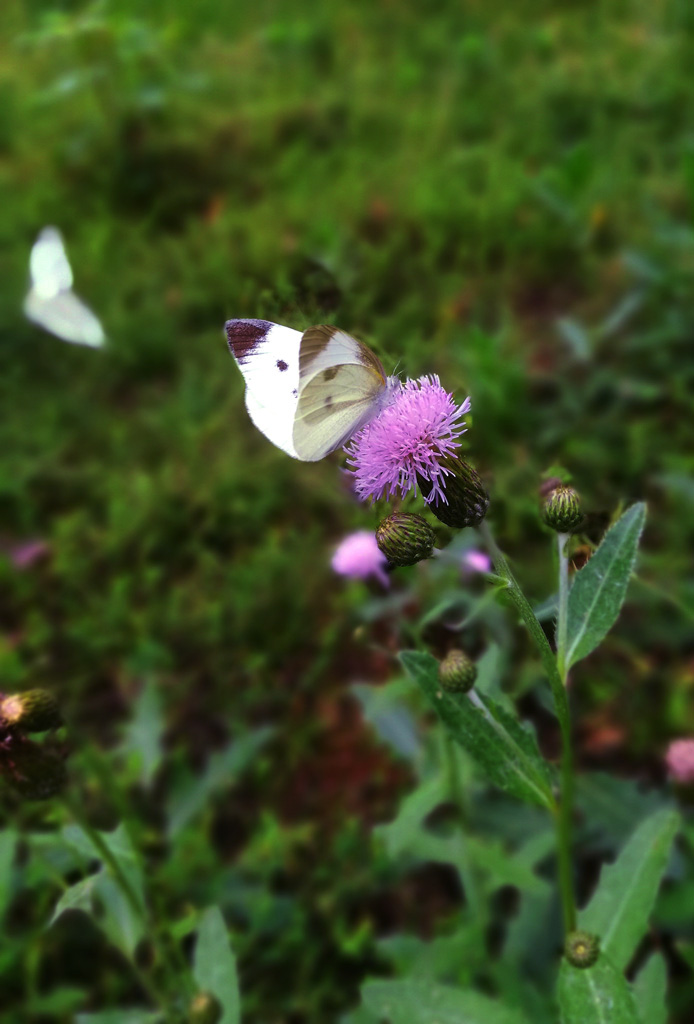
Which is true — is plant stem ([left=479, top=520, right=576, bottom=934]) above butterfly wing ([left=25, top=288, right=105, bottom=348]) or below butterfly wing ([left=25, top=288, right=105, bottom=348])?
above

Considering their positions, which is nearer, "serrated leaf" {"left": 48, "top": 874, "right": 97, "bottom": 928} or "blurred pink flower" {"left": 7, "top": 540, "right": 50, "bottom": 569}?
"serrated leaf" {"left": 48, "top": 874, "right": 97, "bottom": 928}

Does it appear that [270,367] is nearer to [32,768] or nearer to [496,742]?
[496,742]

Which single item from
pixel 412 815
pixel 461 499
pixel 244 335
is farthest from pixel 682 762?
pixel 244 335

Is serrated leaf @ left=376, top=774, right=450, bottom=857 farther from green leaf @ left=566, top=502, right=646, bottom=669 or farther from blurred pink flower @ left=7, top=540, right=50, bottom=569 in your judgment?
blurred pink flower @ left=7, top=540, right=50, bottom=569

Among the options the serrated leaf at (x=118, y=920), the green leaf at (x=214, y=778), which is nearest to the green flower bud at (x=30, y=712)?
the serrated leaf at (x=118, y=920)

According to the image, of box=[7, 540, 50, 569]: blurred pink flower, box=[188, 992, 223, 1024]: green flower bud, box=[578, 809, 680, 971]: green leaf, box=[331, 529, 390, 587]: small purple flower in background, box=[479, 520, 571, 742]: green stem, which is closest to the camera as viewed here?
box=[479, 520, 571, 742]: green stem

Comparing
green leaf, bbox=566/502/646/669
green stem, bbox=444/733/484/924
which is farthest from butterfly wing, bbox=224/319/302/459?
green stem, bbox=444/733/484/924
